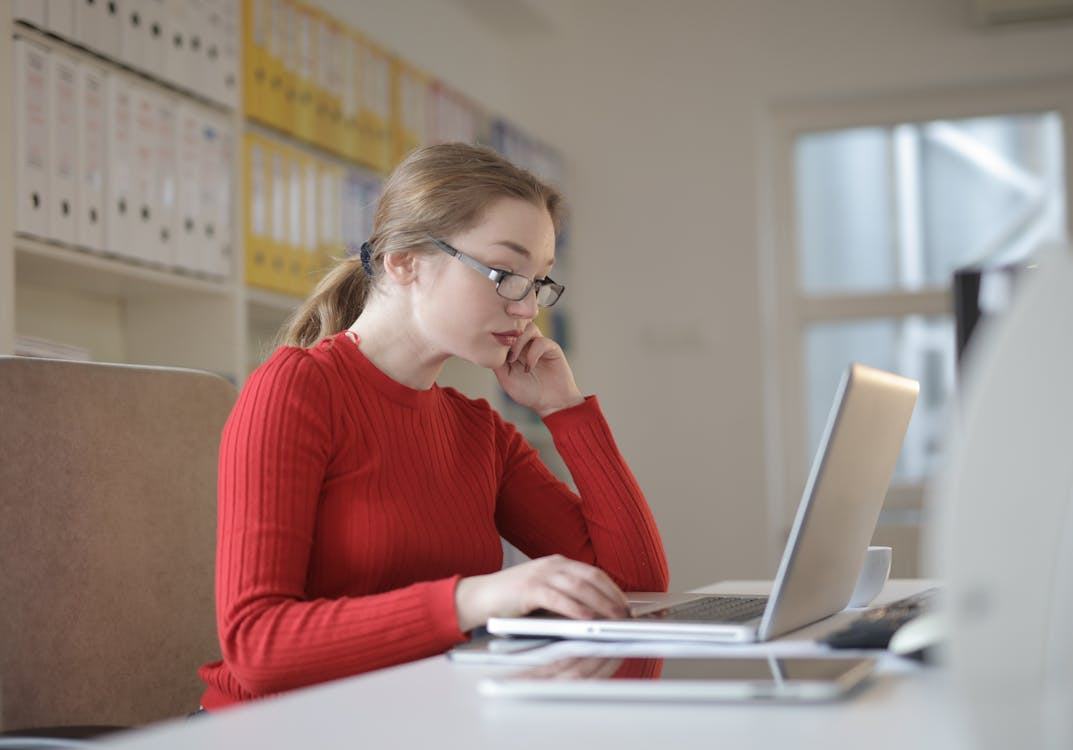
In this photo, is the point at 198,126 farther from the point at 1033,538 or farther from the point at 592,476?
the point at 1033,538

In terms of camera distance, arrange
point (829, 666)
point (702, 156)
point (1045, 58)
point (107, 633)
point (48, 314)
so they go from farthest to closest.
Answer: point (702, 156) → point (1045, 58) → point (48, 314) → point (107, 633) → point (829, 666)

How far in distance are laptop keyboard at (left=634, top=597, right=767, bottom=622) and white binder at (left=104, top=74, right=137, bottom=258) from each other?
160 centimetres

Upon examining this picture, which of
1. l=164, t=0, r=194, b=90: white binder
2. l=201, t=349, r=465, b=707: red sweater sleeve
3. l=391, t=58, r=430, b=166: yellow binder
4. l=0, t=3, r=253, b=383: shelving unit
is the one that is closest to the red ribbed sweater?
l=201, t=349, r=465, b=707: red sweater sleeve

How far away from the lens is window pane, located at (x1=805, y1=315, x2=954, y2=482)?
4.71m

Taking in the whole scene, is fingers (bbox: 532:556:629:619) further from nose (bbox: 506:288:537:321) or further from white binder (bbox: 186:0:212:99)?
white binder (bbox: 186:0:212:99)

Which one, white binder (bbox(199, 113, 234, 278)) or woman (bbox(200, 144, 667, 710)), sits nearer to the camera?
woman (bbox(200, 144, 667, 710))

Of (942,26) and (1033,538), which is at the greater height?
(942,26)

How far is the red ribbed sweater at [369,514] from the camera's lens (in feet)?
3.83

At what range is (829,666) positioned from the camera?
34.6 inches

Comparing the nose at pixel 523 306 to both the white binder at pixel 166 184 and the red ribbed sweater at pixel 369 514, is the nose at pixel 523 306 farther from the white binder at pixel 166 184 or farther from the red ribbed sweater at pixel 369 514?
→ the white binder at pixel 166 184

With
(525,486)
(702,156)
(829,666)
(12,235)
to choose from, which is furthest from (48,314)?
(702,156)

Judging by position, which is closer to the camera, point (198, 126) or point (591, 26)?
point (198, 126)

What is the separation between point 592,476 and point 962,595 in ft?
3.82

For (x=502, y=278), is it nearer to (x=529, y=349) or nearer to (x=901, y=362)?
(x=529, y=349)
